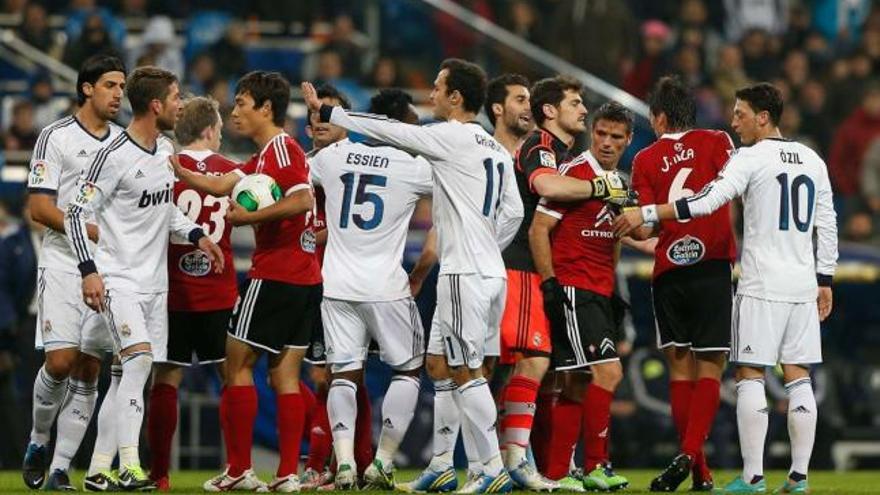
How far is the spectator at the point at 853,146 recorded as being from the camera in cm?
2200

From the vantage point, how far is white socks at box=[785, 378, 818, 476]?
479 inches

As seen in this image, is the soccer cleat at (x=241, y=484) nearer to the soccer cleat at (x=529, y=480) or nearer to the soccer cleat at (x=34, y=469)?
the soccer cleat at (x=34, y=469)

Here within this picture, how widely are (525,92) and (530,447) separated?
7.41 ft

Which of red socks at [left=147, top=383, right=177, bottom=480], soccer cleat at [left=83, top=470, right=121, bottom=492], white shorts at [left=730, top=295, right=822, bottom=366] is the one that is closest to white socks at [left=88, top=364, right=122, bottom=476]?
soccer cleat at [left=83, top=470, right=121, bottom=492]

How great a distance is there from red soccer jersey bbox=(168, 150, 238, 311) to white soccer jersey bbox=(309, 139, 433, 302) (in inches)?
24.5

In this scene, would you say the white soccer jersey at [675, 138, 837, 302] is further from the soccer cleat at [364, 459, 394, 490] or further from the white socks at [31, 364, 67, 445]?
the white socks at [31, 364, 67, 445]

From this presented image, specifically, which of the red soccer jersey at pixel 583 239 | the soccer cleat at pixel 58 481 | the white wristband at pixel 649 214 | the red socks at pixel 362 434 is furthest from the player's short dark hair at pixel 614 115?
the soccer cleat at pixel 58 481

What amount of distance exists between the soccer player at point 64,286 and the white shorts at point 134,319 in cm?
43

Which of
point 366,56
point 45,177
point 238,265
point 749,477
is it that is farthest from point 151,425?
point 366,56

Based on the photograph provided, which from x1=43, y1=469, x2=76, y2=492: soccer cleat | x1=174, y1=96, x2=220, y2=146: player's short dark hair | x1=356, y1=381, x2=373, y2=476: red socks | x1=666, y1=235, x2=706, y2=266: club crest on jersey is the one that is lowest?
x1=43, y1=469, x2=76, y2=492: soccer cleat

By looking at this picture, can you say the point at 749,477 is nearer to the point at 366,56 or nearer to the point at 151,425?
the point at 151,425

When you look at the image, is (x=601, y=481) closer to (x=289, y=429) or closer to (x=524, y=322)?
(x=524, y=322)

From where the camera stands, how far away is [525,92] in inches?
516

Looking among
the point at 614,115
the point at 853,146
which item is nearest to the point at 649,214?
the point at 614,115
